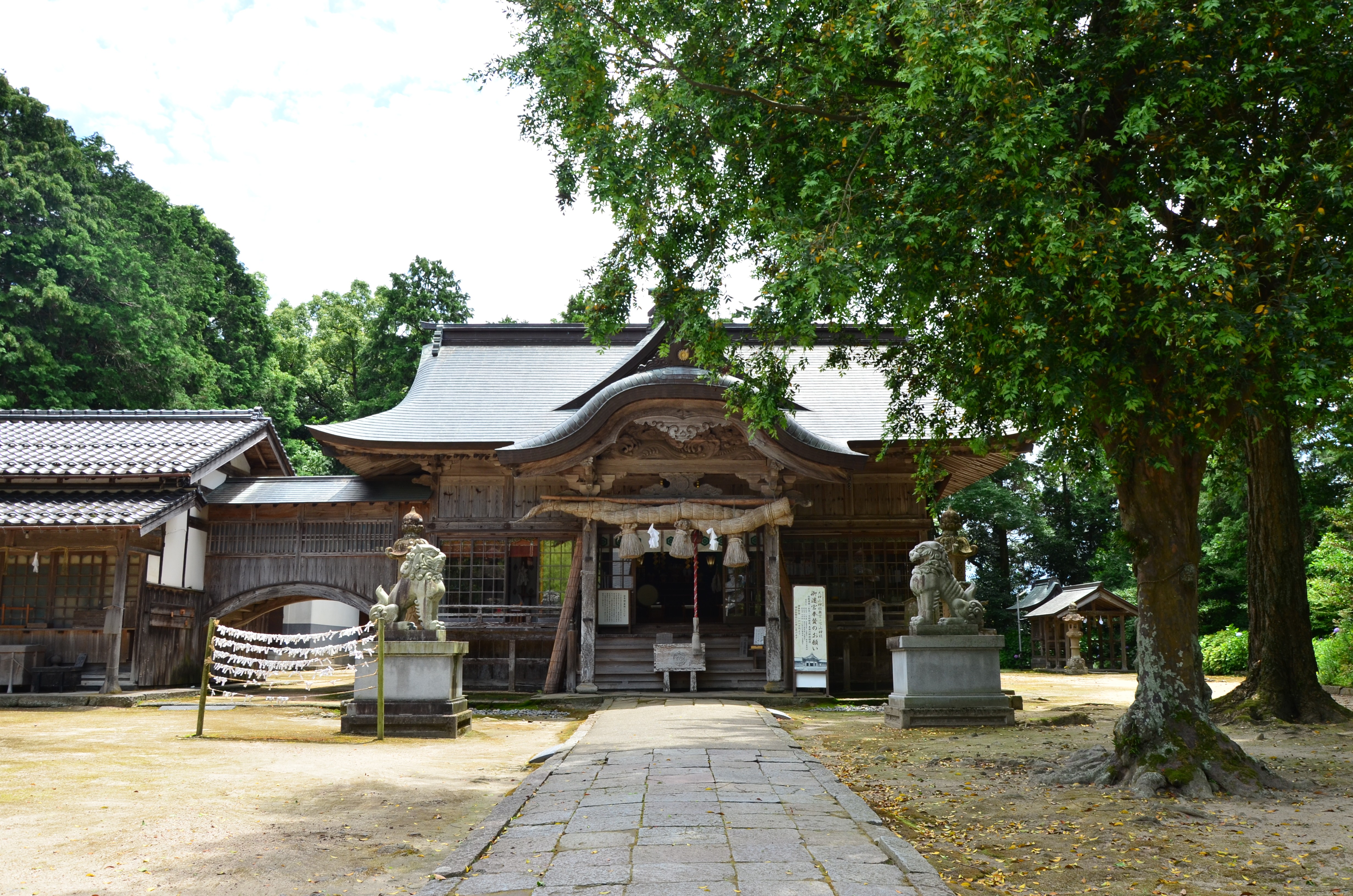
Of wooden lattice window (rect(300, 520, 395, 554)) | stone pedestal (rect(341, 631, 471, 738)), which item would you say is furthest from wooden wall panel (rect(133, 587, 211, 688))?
stone pedestal (rect(341, 631, 471, 738))

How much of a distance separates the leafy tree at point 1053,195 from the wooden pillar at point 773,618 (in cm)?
713

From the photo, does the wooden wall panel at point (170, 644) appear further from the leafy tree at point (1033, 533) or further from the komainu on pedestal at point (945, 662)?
the leafy tree at point (1033, 533)

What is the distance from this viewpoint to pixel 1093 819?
6023 millimetres

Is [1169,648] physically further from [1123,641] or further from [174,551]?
[1123,641]

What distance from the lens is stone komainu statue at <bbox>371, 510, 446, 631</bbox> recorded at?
416 inches

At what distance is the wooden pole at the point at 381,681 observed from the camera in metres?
10.0

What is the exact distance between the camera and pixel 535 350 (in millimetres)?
21750

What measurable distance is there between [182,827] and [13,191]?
24645 millimetres

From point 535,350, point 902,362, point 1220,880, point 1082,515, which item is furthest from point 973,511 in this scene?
point 1220,880

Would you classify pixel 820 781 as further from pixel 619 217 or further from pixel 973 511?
pixel 973 511

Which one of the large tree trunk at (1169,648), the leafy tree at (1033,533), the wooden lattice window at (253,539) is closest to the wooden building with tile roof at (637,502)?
the wooden lattice window at (253,539)

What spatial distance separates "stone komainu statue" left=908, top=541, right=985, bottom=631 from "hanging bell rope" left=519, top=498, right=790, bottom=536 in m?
4.04

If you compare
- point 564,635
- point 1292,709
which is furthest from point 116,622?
point 1292,709

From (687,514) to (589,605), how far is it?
2278 mm
